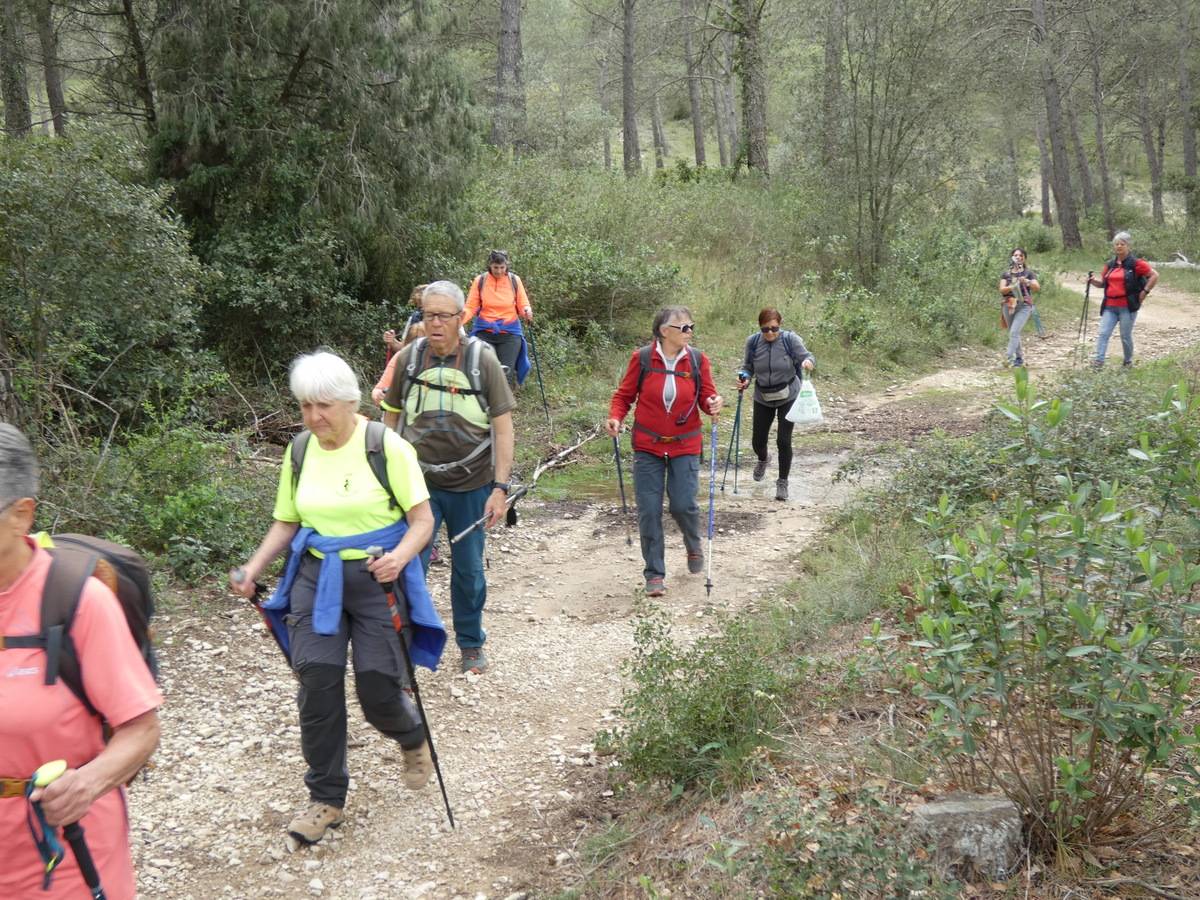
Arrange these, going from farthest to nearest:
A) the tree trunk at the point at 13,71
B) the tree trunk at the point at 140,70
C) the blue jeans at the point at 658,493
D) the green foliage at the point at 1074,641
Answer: the tree trunk at the point at 13,71 < the tree trunk at the point at 140,70 < the blue jeans at the point at 658,493 < the green foliage at the point at 1074,641

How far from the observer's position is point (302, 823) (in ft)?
13.6

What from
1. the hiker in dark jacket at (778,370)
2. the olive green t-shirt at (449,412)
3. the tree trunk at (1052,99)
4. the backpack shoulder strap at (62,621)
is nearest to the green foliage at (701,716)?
the olive green t-shirt at (449,412)

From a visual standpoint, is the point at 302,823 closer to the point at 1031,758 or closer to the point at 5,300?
the point at 1031,758

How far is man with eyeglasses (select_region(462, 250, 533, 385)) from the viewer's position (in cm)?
1027

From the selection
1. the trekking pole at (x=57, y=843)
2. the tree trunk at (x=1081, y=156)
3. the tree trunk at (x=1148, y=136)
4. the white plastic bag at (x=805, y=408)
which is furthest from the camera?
the tree trunk at (x=1081, y=156)

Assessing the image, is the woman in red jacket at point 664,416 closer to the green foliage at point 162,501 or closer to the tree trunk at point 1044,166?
the green foliage at point 162,501

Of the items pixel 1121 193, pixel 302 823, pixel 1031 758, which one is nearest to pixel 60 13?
pixel 302 823

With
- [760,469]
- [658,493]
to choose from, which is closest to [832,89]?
[760,469]

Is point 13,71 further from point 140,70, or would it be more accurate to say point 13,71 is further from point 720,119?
point 720,119

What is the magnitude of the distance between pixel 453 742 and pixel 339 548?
5.57ft

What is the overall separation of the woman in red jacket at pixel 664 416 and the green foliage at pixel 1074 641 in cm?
323

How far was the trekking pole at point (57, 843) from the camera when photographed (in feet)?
7.09

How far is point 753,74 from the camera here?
22.9 meters

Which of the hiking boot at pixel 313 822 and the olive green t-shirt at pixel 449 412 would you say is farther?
the olive green t-shirt at pixel 449 412
